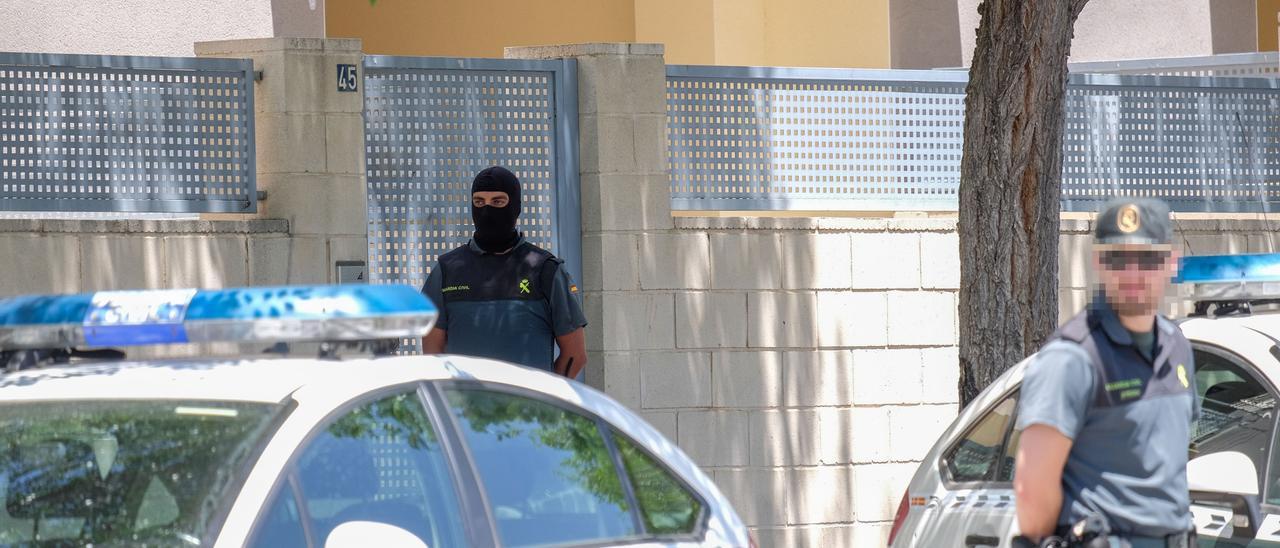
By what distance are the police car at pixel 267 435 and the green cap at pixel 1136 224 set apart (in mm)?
1406

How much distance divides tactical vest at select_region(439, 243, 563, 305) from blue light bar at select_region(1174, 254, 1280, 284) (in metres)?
2.57

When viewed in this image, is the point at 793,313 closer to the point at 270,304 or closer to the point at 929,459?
the point at 929,459

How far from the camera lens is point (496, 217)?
6.86 metres

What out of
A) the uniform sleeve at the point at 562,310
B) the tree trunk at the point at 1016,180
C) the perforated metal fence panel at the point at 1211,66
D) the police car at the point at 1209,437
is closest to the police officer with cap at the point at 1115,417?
the police car at the point at 1209,437

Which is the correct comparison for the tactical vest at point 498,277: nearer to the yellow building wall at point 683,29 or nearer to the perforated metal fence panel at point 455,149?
the perforated metal fence panel at point 455,149

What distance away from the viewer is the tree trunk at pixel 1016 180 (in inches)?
271

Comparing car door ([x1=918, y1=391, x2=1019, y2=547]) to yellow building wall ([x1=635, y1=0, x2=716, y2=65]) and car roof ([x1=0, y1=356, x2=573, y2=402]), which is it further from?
yellow building wall ([x1=635, y1=0, x2=716, y2=65])

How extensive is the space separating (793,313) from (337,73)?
265 centimetres

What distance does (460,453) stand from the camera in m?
3.99

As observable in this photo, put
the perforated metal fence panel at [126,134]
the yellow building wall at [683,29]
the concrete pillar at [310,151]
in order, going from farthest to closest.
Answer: the yellow building wall at [683,29] < the concrete pillar at [310,151] < the perforated metal fence panel at [126,134]

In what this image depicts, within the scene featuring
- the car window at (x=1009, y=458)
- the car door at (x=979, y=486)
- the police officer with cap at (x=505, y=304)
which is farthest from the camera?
the police officer with cap at (x=505, y=304)

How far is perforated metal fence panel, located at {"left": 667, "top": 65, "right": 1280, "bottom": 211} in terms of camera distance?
8953 millimetres

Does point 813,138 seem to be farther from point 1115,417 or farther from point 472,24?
point 1115,417

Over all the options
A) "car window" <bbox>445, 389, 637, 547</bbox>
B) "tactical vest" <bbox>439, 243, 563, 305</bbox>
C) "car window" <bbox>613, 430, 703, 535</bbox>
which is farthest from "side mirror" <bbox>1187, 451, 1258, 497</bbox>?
"tactical vest" <bbox>439, 243, 563, 305</bbox>
